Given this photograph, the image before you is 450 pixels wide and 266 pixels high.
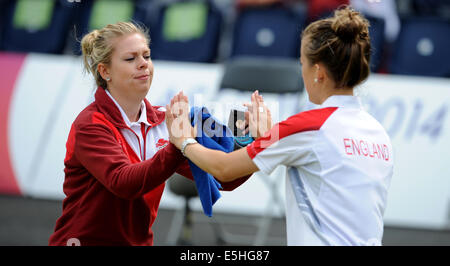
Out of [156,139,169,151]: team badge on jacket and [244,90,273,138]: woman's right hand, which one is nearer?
[244,90,273,138]: woman's right hand

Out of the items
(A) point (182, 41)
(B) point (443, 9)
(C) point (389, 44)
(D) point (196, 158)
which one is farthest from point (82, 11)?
(D) point (196, 158)

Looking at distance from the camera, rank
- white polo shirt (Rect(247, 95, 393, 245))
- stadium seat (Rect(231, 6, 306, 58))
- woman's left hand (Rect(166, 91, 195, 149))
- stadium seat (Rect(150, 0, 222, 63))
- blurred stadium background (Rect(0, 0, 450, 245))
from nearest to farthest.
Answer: white polo shirt (Rect(247, 95, 393, 245)) < woman's left hand (Rect(166, 91, 195, 149)) < blurred stadium background (Rect(0, 0, 450, 245)) < stadium seat (Rect(231, 6, 306, 58)) < stadium seat (Rect(150, 0, 222, 63))

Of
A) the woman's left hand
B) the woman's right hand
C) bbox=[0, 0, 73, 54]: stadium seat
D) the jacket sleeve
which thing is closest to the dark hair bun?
the woman's right hand

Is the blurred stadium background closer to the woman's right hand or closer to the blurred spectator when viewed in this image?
the blurred spectator

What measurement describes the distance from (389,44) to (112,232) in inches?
197

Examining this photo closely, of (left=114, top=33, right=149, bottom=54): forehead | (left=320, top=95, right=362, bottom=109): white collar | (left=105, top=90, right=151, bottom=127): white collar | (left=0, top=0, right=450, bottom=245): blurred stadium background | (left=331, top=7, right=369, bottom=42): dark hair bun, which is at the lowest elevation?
(left=0, top=0, right=450, bottom=245): blurred stadium background

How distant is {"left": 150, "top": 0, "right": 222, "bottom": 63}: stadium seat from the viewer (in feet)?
21.3

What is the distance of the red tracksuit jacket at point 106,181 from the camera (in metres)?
2.19

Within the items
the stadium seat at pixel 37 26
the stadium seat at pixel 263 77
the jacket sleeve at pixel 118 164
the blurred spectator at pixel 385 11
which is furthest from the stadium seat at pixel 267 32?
the jacket sleeve at pixel 118 164

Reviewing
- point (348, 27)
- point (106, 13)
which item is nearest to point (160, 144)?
point (348, 27)

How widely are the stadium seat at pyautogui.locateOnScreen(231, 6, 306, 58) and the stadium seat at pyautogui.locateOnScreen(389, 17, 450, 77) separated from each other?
3.54 ft

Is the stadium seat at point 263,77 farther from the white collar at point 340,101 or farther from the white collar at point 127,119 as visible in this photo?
the white collar at point 340,101
